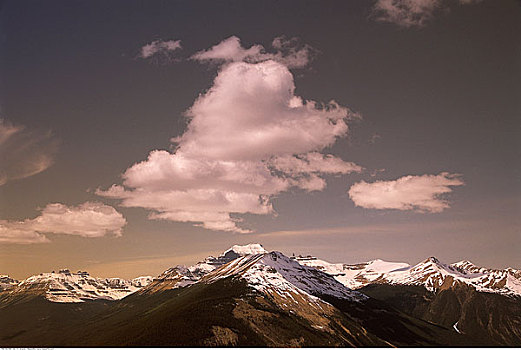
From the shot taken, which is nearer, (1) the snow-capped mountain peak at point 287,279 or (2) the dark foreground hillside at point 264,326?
(2) the dark foreground hillside at point 264,326

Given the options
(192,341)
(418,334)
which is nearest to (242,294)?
(192,341)

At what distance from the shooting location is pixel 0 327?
7682 inches

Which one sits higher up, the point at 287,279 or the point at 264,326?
the point at 287,279

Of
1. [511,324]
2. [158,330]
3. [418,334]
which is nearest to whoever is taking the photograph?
[158,330]

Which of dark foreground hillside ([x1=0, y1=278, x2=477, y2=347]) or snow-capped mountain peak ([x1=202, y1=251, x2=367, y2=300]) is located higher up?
snow-capped mountain peak ([x1=202, y1=251, x2=367, y2=300])

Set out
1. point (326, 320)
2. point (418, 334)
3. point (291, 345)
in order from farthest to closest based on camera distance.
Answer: point (418, 334)
point (326, 320)
point (291, 345)

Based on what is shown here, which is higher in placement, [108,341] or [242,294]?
[242,294]

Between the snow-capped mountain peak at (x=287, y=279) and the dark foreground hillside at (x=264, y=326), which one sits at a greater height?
the snow-capped mountain peak at (x=287, y=279)

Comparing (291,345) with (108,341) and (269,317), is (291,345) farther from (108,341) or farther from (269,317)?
(108,341)

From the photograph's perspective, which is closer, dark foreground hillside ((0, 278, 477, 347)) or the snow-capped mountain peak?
dark foreground hillside ((0, 278, 477, 347))

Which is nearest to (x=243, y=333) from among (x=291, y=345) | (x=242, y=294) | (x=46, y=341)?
(x=291, y=345)

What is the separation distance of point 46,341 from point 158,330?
74.8m

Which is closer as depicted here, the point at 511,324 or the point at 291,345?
the point at 291,345

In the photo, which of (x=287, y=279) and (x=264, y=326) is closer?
(x=264, y=326)
